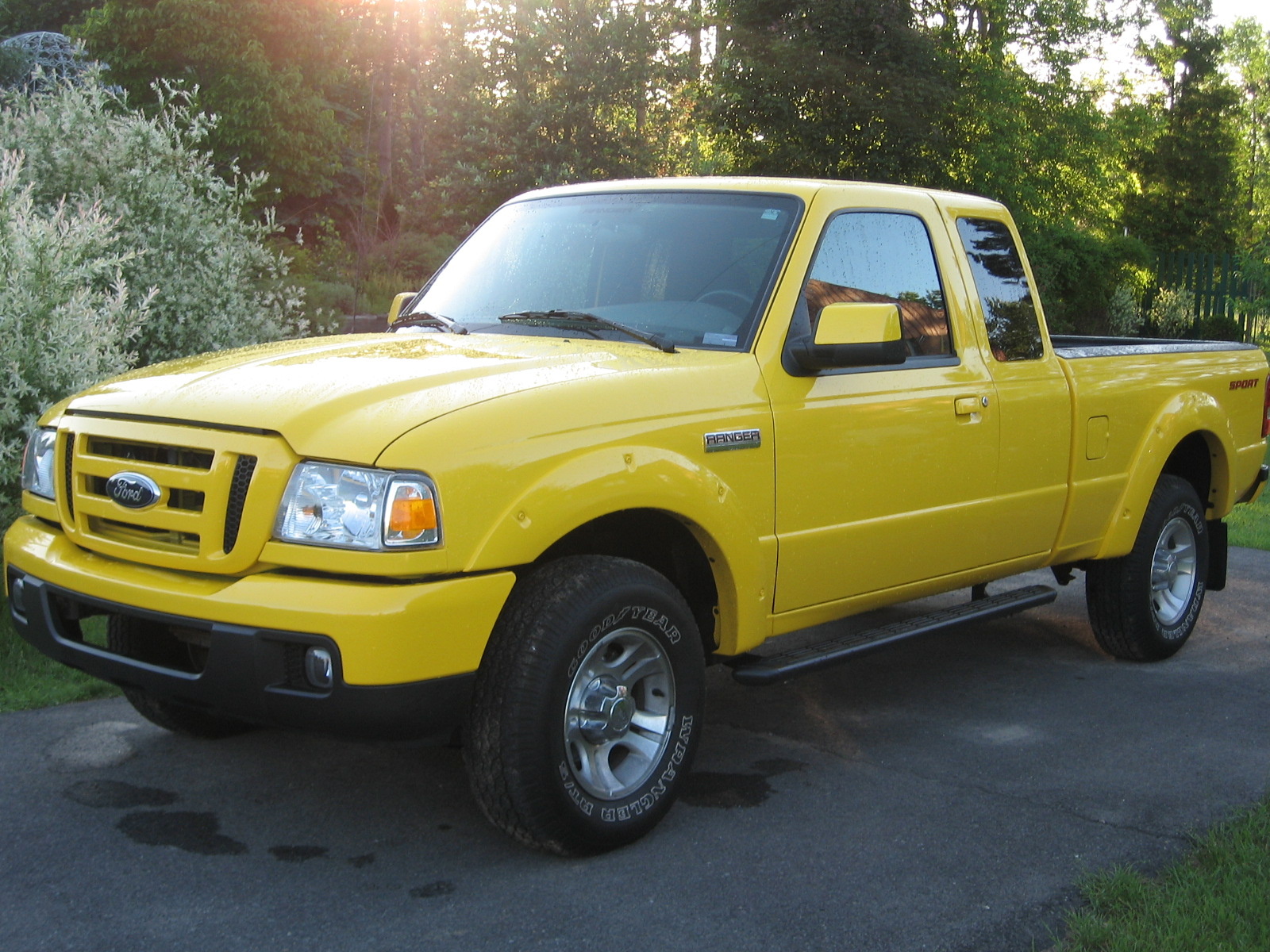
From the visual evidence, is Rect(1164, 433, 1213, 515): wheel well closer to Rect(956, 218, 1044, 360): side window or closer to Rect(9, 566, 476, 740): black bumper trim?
Rect(956, 218, 1044, 360): side window

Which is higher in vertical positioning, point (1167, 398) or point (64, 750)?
point (1167, 398)

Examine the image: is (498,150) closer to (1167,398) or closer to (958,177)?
(958,177)

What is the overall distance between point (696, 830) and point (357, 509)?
1.52 metres

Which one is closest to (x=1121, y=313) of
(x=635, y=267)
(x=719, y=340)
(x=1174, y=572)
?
(x=1174, y=572)

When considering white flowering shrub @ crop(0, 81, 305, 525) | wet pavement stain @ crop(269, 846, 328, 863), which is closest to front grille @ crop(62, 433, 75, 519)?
wet pavement stain @ crop(269, 846, 328, 863)

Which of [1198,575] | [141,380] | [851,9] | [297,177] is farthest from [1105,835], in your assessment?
[851,9]

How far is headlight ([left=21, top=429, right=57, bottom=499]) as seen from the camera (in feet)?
13.2

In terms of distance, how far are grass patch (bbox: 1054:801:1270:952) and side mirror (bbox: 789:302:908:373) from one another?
65.7 inches

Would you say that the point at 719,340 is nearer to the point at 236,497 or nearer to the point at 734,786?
the point at 734,786

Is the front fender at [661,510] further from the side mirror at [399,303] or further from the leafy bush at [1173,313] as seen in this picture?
the leafy bush at [1173,313]

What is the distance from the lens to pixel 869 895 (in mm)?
3570

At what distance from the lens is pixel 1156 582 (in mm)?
6230

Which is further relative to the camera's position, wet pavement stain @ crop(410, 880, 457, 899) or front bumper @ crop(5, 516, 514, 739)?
wet pavement stain @ crop(410, 880, 457, 899)

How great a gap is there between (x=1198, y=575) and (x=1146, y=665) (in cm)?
57
